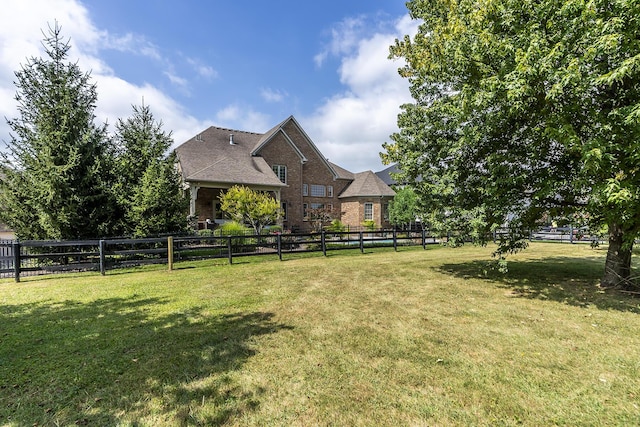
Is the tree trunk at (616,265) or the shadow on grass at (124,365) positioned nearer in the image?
the shadow on grass at (124,365)

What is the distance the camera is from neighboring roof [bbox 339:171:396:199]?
30.8 meters

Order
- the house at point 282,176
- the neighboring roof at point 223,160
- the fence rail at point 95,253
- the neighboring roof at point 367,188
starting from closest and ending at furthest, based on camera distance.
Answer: the fence rail at point 95,253 → the neighboring roof at point 223,160 → the house at point 282,176 → the neighboring roof at point 367,188

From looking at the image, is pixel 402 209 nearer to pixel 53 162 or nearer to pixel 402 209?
pixel 402 209

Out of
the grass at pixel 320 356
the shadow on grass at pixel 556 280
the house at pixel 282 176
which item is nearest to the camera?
the grass at pixel 320 356

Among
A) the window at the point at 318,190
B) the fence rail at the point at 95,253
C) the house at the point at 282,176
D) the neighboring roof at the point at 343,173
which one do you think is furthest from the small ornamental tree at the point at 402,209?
the fence rail at the point at 95,253

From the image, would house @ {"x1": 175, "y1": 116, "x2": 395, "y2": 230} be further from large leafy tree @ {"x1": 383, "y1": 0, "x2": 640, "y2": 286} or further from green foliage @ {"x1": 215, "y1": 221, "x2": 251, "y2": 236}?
large leafy tree @ {"x1": 383, "y1": 0, "x2": 640, "y2": 286}

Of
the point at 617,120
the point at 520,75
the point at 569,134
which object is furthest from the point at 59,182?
the point at 617,120

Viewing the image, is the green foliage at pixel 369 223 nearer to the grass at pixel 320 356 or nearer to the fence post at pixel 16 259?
the grass at pixel 320 356

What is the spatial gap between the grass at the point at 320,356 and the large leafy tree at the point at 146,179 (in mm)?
5682

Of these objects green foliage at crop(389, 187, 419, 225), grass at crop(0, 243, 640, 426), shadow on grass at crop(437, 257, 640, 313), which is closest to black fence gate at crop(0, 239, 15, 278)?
grass at crop(0, 243, 640, 426)

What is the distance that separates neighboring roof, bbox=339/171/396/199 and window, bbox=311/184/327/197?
2.12m

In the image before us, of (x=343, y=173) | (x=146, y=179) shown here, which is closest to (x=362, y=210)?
(x=343, y=173)

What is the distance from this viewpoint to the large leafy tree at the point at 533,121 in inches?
211

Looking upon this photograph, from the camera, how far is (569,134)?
5.68m
